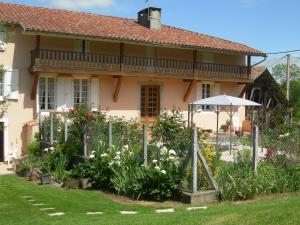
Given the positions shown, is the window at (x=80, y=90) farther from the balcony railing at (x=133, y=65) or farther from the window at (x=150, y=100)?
the window at (x=150, y=100)

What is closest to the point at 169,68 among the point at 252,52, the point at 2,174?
the point at 252,52

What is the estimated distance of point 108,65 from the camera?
840 inches

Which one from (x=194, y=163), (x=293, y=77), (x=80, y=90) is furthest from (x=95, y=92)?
(x=293, y=77)

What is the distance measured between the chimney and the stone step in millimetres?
17258

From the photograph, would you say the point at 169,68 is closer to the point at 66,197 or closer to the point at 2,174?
the point at 2,174

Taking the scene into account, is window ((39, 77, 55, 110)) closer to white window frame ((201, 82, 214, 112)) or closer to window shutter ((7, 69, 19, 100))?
window shutter ((7, 69, 19, 100))

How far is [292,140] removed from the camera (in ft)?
34.9

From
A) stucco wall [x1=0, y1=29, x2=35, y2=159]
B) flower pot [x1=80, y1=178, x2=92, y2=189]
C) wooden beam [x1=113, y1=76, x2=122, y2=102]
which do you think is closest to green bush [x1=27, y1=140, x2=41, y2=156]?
stucco wall [x1=0, y1=29, x2=35, y2=159]

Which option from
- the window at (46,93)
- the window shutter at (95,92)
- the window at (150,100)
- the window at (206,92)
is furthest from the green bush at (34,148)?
the window at (206,92)

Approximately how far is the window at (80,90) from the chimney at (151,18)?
18.8 ft

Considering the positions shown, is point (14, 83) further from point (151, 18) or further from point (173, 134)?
point (173, 134)

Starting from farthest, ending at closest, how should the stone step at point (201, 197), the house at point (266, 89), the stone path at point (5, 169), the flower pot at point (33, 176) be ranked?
the house at point (266, 89)
the stone path at point (5, 169)
the flower pot at point (33, 176)
the stone step at point (201, 197)

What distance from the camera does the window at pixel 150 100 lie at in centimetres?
2397

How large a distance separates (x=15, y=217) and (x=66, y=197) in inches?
81.4
